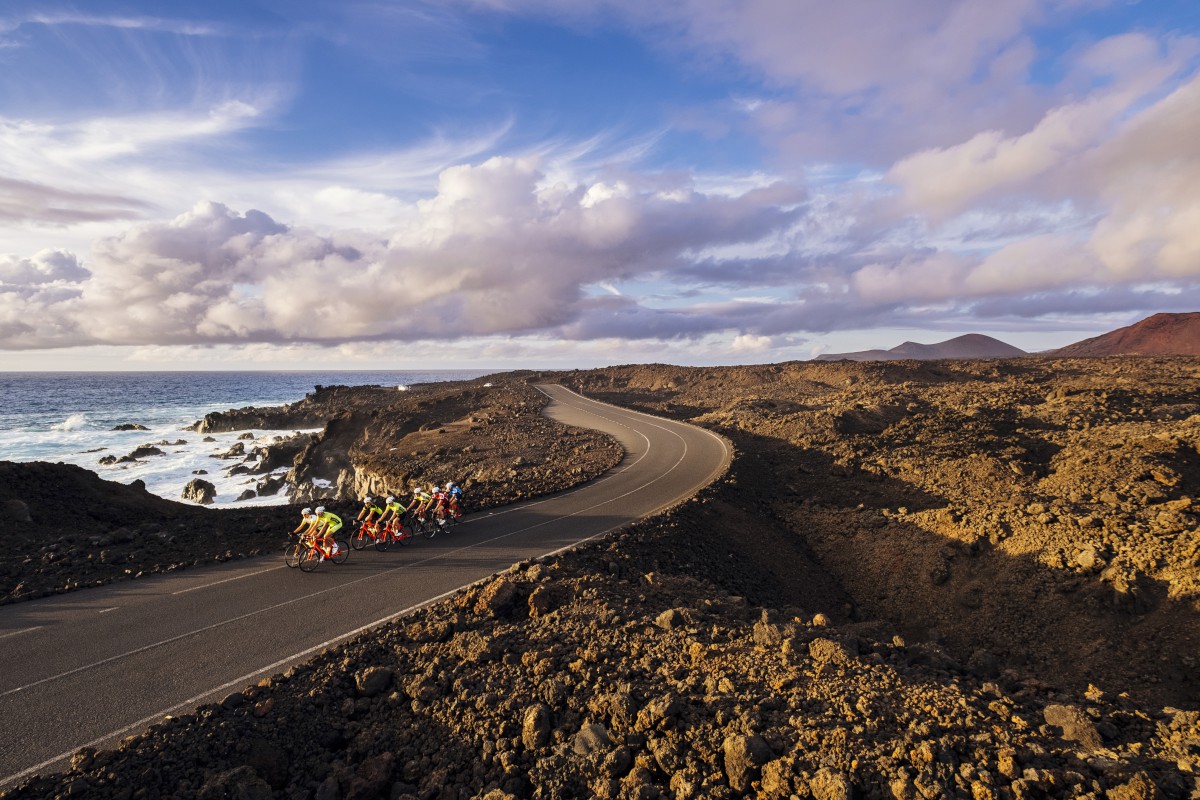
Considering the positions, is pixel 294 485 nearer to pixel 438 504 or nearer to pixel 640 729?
pixel 438 504

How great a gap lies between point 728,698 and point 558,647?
3005 millimetres

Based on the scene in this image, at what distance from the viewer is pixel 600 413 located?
51562 millimetres

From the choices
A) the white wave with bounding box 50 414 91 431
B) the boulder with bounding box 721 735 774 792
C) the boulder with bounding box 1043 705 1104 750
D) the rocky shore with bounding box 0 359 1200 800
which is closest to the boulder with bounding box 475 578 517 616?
the rocky shore with bounding box 0 359 1200 800

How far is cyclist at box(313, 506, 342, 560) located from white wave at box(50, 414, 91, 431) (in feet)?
297

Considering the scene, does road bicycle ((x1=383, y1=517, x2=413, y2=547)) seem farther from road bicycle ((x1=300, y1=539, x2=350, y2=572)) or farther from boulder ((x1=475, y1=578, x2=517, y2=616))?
boulder ((x1=475, y1=578, x2=517, y2=616))

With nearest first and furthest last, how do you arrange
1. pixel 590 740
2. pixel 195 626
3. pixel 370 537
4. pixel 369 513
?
1. pixel 590 740
2. pixel 195 626
3. pixel 369 513
4. pixel 370 537

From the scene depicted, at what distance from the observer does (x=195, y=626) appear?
1162cm

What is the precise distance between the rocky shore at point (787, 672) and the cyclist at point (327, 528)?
453 cm

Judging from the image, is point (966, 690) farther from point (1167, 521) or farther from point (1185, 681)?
point (1167, 521)

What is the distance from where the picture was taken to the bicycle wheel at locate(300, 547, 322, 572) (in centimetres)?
1512

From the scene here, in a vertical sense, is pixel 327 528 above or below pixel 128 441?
above

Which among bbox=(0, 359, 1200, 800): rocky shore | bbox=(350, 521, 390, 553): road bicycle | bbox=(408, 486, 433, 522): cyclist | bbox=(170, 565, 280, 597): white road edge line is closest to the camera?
bbox=(0, 359, 1200, 800): rocky shore

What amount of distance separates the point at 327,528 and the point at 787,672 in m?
11.7

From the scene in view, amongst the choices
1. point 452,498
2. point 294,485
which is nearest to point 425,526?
point 452,498
